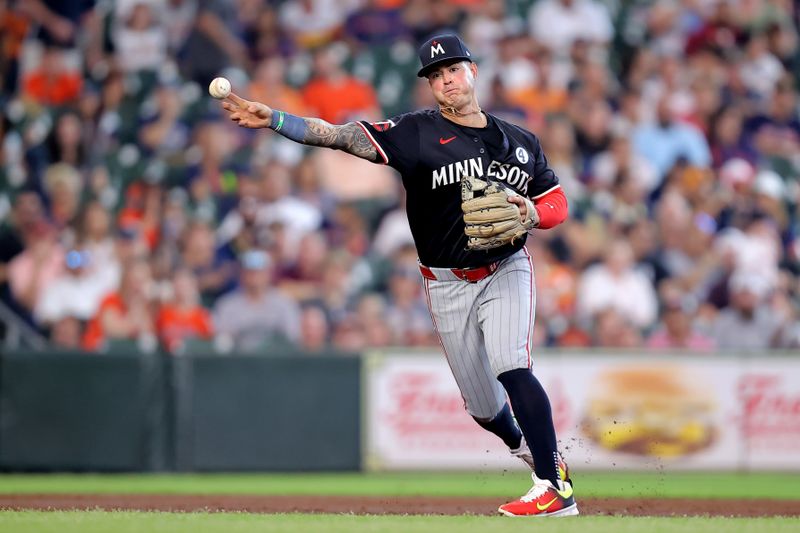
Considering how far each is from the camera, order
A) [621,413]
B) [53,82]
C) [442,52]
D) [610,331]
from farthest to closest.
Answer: [53,82] < [610,331] < [621,413] < [442,52]

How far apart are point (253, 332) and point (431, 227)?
4.84 meters

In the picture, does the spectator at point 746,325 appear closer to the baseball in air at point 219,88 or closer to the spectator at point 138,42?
the spectator at point 138,42

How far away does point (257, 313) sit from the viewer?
435 inches

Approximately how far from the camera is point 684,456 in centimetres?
1087

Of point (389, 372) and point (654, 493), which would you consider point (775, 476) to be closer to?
point (654, 493)

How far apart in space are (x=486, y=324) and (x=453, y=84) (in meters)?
1.18

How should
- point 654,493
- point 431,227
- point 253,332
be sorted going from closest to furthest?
point 431,227 → point 654,493 → point 253,332

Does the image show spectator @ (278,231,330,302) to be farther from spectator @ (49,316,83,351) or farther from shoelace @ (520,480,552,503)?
shoelace @ (520,480,552,503)

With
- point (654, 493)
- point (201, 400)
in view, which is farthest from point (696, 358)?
point (201, 400)

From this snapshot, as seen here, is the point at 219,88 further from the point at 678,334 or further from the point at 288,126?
the point at 678,334

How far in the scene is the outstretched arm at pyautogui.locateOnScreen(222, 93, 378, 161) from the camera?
6.06 metres

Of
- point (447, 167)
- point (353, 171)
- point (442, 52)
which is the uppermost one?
point (353, 171)

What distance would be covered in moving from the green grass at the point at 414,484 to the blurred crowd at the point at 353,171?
1156 mm

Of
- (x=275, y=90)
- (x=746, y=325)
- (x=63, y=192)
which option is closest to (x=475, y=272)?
(x=746, y=325)
